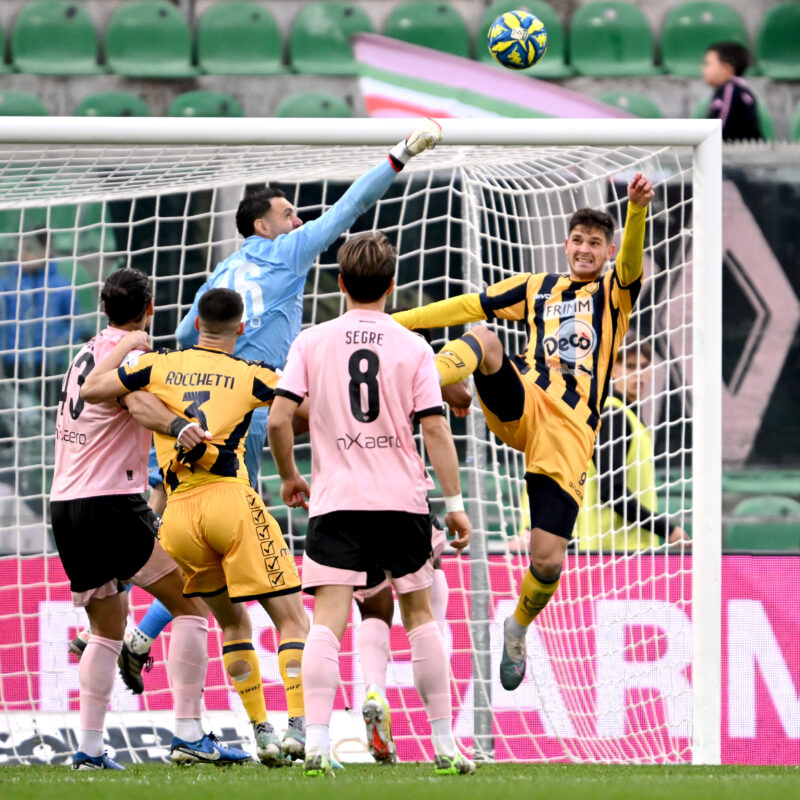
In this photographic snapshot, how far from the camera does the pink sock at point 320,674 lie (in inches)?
162

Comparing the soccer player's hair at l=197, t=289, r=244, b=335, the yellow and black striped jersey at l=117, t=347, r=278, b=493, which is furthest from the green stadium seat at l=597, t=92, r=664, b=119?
the yellow and black striped jersey at l=117, t=347, r=278, b=493

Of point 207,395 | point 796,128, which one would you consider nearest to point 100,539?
point 207,395

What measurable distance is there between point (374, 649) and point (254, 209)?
1862 millimetres

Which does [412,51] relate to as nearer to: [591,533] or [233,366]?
[591,533]

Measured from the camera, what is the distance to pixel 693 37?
38.1ft

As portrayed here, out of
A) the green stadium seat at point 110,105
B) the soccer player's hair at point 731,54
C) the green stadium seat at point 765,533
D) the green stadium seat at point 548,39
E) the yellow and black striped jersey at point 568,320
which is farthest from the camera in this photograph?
the green stadium seat at point 548,39

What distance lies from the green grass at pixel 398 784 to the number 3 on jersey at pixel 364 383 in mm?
1091

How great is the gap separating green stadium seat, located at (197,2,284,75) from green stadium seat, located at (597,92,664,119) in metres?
2.79

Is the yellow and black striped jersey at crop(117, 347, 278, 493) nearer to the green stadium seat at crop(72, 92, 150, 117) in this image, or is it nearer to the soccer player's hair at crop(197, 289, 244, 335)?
the soccer player's hair at crop(197, 289, 244, 335)

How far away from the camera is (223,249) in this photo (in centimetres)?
746

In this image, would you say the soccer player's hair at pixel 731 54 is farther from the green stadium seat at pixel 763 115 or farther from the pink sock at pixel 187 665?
the pink sock at pixel 187 665

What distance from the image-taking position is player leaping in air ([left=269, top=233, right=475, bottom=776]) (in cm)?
419

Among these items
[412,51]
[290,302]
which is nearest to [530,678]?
[290,302]

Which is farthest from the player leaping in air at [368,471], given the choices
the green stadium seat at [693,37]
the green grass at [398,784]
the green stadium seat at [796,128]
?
the green stadium seat at [693,37]
